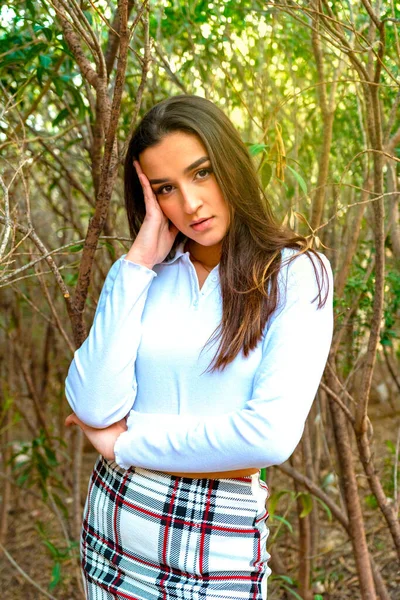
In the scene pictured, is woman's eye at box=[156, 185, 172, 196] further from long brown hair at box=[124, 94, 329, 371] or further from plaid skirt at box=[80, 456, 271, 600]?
plaid skirt at box=[80, 456, 271, 600]

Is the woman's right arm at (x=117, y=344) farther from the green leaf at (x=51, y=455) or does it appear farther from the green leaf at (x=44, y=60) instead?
the green leaf at (x=51, y=455)

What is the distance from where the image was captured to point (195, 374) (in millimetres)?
1629

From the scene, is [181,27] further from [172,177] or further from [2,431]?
[2,431]

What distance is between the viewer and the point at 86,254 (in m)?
1.78

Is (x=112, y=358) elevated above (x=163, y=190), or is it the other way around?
(x=163, y=190)

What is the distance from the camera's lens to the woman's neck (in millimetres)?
1831

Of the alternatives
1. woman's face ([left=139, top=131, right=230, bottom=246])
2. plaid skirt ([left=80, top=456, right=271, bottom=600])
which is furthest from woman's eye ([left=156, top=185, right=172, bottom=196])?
plaid skirt ([left=80, top=456, right=271, bottom=600])

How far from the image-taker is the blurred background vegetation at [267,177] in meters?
1.88

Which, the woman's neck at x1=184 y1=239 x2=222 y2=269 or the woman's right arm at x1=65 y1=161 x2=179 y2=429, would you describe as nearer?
the woman's right arm at x1=65 y1=161 x2=179 y2=429

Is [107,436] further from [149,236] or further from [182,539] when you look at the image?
[149,236]

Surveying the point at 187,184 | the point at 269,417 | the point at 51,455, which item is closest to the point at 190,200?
the point at 187,184

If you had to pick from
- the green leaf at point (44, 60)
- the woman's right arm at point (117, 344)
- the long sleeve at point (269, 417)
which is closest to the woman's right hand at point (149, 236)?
the woman's right arm at point (117, 344)

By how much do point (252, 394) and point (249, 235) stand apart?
0.41 metres

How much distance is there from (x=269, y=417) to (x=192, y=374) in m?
0.23
